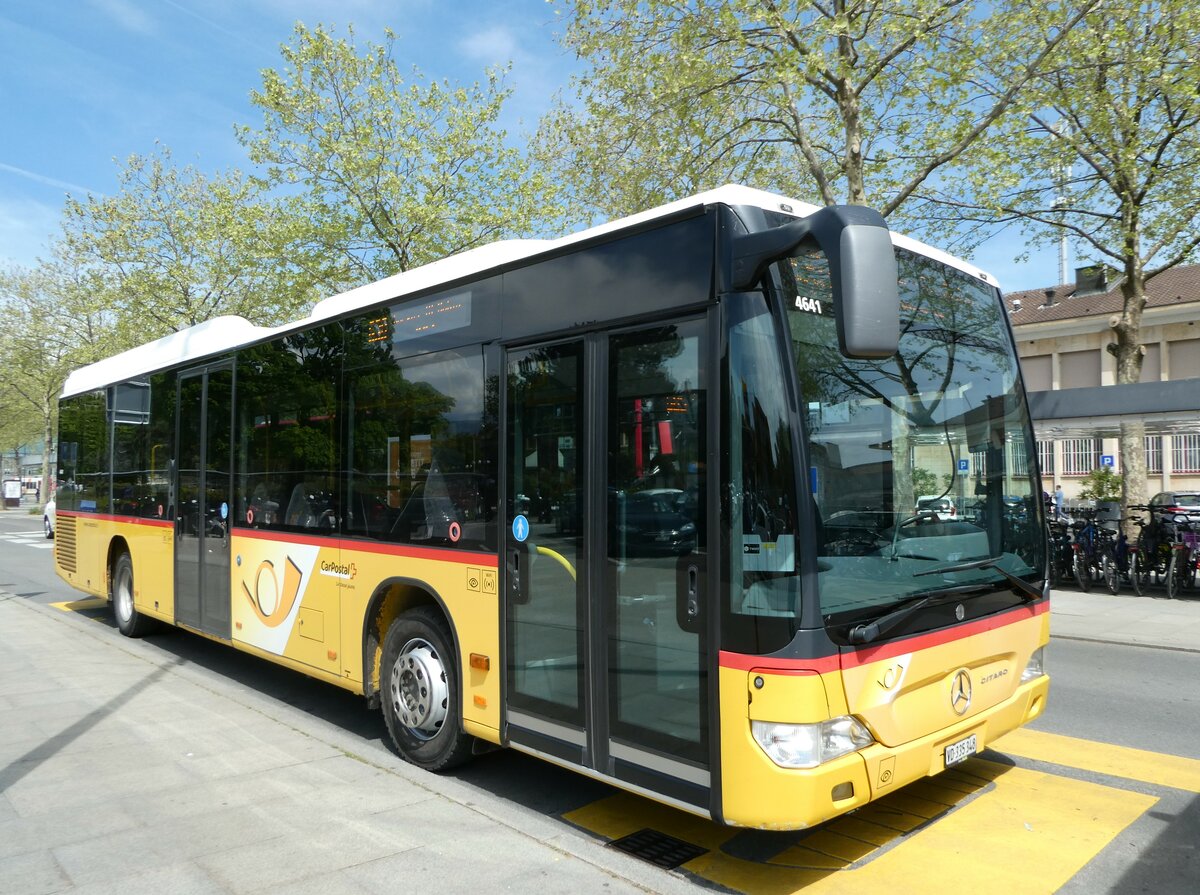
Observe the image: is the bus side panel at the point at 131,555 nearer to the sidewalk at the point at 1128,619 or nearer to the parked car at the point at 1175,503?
the sidewalk at the point at 1128,619

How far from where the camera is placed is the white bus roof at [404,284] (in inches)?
161

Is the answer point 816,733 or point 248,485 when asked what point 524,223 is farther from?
point 816,733

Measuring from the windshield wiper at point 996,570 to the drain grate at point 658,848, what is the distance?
1.72 m

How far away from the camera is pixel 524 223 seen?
69.5 feet

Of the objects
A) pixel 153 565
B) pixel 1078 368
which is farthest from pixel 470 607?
pixel 1078 368

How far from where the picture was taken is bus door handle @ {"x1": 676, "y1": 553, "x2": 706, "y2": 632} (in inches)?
151

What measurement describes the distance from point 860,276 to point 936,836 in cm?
287

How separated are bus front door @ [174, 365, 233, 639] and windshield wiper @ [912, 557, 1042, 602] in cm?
627

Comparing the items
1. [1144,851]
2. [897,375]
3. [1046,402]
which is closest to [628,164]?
[1046,402]

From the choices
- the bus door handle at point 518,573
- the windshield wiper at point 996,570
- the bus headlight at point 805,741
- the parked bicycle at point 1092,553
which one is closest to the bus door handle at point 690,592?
the bus headlight at point 805,741

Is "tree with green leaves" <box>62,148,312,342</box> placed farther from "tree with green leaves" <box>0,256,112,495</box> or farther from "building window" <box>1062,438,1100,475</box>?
"building window" <box>1062,438,1100,475</box>

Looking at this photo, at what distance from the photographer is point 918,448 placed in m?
4.38

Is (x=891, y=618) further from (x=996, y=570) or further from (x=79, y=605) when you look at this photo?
(x=79, y=605)

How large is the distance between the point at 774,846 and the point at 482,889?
4.79 feet
